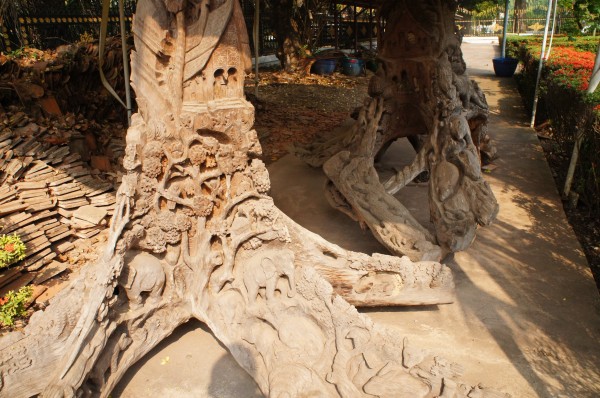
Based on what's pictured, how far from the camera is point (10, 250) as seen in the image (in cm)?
397

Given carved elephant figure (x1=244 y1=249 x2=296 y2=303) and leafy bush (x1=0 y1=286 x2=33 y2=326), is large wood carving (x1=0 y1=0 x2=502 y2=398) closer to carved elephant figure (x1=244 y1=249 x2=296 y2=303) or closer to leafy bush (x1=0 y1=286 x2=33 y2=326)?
carved elephant figure (x1=244 y1=249 x2=296 y2=303)

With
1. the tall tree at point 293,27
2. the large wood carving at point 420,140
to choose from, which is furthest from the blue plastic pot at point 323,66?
the large wood carving at point 420,140

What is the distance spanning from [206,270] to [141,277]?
0.44m

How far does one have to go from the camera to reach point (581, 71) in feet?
26.9

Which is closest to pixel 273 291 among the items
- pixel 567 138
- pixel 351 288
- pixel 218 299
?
Answer: pixel 218 299

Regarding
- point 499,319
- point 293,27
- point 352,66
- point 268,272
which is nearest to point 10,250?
point 268,272

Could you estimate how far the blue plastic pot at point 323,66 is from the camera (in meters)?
13.6

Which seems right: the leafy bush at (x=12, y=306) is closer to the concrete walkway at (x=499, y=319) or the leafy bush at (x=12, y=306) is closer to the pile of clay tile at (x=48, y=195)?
the pile of clay tile at (x=48, y=195)

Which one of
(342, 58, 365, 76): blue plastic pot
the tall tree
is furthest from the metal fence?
(342, 58, 365, 76): blue plastic pot

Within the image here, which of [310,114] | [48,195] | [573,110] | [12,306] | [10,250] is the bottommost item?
[12,306]

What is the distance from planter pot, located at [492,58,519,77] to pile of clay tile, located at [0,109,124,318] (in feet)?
40.1

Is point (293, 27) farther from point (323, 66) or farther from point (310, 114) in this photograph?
point (310, 114)

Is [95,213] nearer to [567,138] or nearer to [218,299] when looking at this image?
[218,299]

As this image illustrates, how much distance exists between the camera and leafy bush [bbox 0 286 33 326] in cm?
362
